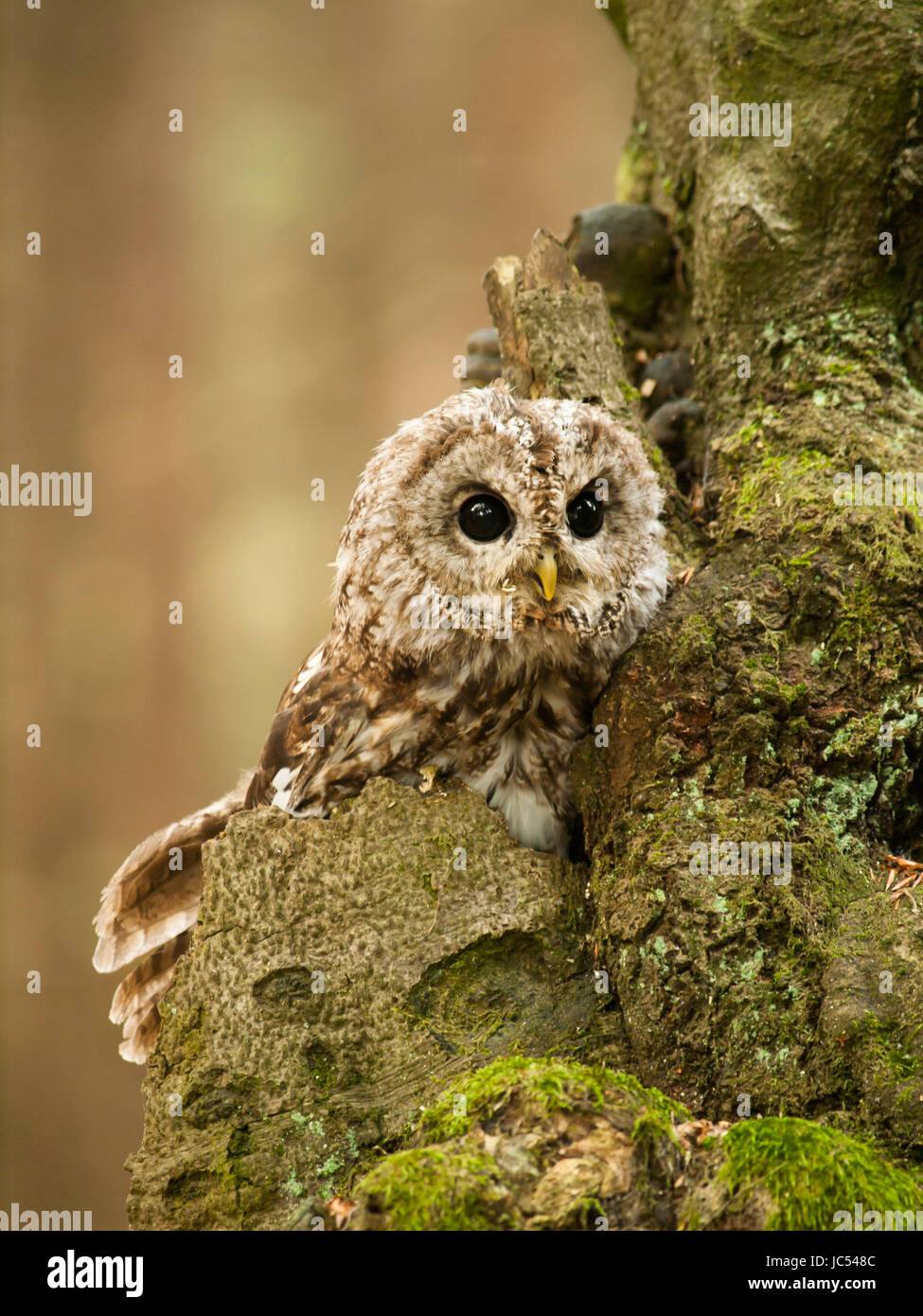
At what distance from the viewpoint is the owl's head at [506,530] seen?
2.18m

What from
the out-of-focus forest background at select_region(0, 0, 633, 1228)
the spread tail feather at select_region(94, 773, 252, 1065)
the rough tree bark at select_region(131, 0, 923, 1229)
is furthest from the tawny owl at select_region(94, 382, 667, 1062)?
the out-of-focus forest background at select_region(0, 0, 633, 1228)

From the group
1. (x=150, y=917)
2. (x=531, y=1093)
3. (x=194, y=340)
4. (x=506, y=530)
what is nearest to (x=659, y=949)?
(x=531, y=1093)

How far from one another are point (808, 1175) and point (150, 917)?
71.9 inches

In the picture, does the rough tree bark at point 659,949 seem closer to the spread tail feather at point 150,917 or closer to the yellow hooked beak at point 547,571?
the yellow hooked beak at point 547,571

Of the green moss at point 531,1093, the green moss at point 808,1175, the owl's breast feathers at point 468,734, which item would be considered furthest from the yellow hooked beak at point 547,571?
the green moss at point 808,1175

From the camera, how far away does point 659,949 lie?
6.43 ft

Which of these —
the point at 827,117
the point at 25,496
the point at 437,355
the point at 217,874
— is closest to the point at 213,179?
the point at 437,355

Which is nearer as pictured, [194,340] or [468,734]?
[468,734]

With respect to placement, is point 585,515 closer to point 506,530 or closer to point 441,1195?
point 506,530

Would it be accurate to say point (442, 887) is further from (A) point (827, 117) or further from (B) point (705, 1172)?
(A) point (827, 117)

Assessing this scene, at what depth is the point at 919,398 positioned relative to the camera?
8.84 feet

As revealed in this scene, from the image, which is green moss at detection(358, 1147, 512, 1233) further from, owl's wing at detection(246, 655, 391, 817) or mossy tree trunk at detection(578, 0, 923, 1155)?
owl's wing at detection(246, 655, 391, 817)

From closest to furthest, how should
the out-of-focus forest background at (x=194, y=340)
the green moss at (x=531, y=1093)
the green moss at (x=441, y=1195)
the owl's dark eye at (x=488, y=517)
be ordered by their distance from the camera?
1. the green moss at (x=441, y=1195)
2. the green moss at (x=531, y=1093)
3. the owl's dark eye at (x=488, y=517)
4. the out-of-focus forest background at (x=194, y=340)

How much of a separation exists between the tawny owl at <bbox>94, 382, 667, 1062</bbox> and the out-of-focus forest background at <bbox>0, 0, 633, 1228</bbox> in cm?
367
